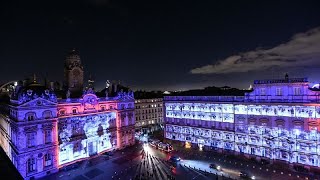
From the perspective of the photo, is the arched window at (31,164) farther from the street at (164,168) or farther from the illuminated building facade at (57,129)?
the street at (164,168)

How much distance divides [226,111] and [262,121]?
10.7 metres

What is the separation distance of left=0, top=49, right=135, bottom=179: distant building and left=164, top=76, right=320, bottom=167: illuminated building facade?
2209cm

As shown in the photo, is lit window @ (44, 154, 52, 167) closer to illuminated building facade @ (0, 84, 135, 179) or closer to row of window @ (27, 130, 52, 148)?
illuminated building facade @ (0, 84, 135, 179)

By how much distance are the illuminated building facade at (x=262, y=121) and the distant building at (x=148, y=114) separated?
29096mm

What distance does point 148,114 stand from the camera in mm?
107562

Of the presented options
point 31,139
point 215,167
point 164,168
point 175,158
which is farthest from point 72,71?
point 215,167

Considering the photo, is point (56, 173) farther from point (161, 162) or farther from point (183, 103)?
point (183, 103)

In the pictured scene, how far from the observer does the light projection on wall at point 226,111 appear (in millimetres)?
52875

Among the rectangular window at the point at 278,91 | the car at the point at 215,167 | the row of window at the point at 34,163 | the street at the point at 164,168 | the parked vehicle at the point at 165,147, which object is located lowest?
the street at the point at 164,168

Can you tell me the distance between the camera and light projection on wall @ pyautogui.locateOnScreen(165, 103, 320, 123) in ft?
173

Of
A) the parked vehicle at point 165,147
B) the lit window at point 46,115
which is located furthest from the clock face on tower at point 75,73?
the parked vehicle at point 165,147

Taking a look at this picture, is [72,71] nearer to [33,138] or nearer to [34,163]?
[33,138]

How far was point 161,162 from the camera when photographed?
6072cm

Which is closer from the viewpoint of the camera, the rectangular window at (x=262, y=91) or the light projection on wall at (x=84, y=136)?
the rectangular window at (x=262, y=91)
